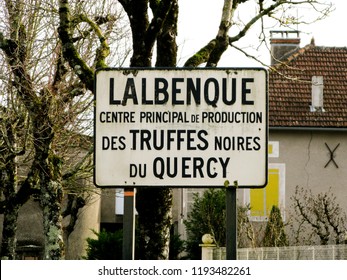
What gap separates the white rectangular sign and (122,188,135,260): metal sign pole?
0.11 metres

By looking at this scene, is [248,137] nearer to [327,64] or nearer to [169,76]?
[169,76]

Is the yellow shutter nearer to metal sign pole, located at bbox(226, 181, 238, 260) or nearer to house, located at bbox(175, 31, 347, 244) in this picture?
house, located at bbox(175, 31, 347, 244)

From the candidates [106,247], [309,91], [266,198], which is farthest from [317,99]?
[106,247]

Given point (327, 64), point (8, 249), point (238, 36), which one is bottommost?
point (8, 249)

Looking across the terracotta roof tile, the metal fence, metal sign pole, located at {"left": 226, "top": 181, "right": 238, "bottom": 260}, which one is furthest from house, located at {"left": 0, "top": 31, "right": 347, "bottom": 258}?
metal sign pole, located at {"left": 226, "top": 181, "right": 238, "bottom": 260}

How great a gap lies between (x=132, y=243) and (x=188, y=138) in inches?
30.5

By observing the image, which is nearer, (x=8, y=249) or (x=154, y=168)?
(x=154, y=168)

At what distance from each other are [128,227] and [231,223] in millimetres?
670

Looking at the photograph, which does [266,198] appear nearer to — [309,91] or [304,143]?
[304,143]

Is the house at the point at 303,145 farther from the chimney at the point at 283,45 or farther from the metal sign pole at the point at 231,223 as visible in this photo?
the metal sign pole at the point at 231,223

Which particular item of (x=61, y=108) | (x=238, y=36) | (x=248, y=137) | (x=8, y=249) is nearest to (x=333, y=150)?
(x=8, y=249)

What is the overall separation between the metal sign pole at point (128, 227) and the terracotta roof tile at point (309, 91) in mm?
32151

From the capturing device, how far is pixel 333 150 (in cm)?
4003

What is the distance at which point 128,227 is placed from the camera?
268 inches
